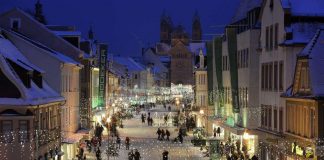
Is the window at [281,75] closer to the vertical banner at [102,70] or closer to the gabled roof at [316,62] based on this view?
the gabled roof at [316,62]

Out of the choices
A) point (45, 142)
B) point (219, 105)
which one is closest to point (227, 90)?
point (219, 105)

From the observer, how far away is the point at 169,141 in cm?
7112

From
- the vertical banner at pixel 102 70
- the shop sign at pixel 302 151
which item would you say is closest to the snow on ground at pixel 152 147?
the vertical banner at pixel 102 70

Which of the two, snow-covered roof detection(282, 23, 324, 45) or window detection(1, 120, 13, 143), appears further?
snow-covered roof detection(282, 23, 324, 45)

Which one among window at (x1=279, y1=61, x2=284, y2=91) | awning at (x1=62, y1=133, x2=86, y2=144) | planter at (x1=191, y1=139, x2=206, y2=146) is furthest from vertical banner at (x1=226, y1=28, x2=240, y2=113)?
awning at (x1=62, y1=133, x2=86, y2=144)

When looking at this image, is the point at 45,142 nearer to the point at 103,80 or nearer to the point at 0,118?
the point at 0,118

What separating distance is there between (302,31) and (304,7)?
2.08m

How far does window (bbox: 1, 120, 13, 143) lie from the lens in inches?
1437

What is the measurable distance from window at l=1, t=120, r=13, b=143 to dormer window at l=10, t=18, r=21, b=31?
1729 cm

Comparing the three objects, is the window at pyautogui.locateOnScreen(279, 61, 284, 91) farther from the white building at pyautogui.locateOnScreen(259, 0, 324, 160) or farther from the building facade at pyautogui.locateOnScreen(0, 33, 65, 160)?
the building facade at pyautogui.locateOnScreen(0, 33, 65, 160)

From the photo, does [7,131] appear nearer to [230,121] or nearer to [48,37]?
[48,37]

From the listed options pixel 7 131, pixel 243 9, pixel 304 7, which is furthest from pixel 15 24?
pixel 304 7

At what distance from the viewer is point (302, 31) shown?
4234cm

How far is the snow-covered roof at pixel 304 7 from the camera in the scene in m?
43.3
